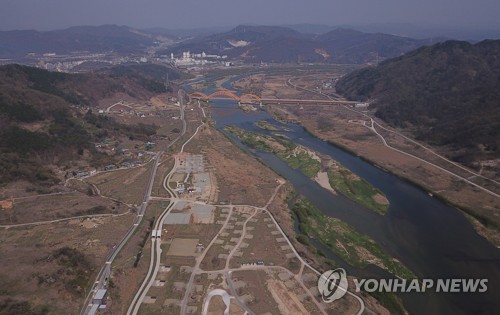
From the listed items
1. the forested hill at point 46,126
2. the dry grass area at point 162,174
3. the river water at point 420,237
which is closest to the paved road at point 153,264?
the dry grass area at point 162,174

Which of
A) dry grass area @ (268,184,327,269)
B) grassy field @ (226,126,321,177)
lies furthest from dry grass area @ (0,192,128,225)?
grassy field @ (226,126,321,177)

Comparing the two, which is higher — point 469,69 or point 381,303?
point 469,69

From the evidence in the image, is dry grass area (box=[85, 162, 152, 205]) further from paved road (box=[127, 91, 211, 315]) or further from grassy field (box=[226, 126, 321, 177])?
grassy field (box=[226, 126, 321, 177])

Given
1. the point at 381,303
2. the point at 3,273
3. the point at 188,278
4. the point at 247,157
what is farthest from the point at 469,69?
the point at 3,273

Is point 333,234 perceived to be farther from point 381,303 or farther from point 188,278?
point 188,278

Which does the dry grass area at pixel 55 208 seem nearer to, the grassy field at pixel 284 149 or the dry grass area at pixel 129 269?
the dry grass area at pixel 129 269

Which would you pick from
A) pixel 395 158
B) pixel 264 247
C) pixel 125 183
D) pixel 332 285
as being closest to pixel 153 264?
pixel 264 247
